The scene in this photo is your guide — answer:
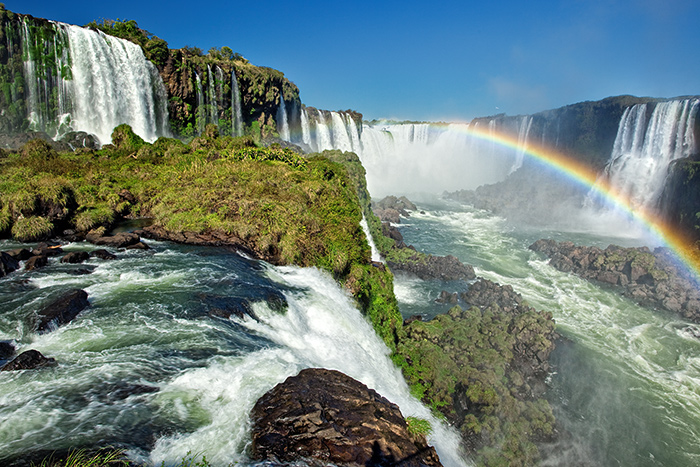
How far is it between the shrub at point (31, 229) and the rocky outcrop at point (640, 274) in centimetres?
2771

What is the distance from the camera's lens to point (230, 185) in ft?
50.7

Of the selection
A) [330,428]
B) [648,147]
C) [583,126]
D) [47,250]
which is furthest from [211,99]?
[583,126]

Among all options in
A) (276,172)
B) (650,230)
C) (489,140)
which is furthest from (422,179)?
(276,172)

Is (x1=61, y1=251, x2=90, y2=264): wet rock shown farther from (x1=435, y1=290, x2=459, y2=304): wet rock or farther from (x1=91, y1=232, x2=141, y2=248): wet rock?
(x1=435, y1=290, x2=459, y2=304): wet rock

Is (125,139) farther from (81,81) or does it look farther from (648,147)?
(648,147)

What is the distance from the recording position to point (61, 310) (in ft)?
21.6

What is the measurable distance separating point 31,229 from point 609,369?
2103 centimetres

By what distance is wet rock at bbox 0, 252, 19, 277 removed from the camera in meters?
8.32

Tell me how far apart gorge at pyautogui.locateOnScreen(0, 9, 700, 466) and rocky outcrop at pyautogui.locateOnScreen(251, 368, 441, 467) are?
0.32 m

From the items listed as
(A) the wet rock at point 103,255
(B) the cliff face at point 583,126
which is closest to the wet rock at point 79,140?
(A) the wet rock at point 103,255

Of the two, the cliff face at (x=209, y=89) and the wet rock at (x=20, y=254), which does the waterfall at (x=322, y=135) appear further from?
the wet rock at (x=20, y=254)

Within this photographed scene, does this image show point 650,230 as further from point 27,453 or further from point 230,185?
point 27,453

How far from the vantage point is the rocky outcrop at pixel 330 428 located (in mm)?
4520

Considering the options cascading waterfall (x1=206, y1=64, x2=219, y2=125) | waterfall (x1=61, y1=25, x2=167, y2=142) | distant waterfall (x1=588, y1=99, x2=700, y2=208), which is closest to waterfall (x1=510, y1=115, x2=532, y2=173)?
distant waterfall (x1=588, y1=99, x2=700, y2=208)
